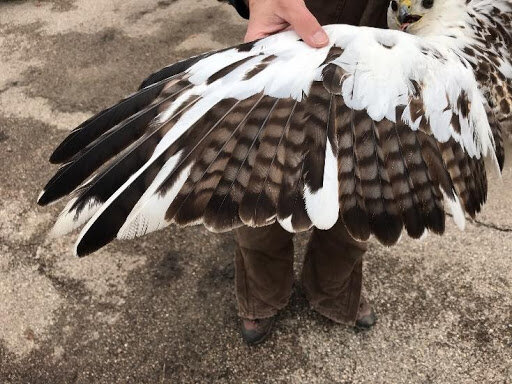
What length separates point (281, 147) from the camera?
150 centimetres

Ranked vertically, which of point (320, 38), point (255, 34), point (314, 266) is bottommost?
point (314, 266)

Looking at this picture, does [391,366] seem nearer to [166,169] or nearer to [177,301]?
[177,301]

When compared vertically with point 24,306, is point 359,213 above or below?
above

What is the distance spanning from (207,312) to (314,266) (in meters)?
0.56

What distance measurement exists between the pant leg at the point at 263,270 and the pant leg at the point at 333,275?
0.12 metres

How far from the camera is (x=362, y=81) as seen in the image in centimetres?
153

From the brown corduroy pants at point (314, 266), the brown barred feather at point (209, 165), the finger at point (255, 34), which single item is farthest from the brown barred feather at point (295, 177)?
the brown corduroy pants at point (314, 266)

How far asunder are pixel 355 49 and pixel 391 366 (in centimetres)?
146

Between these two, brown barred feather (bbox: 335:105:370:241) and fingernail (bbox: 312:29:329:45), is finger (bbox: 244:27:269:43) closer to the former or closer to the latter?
fingernail (bbox: 312:29:329:45)

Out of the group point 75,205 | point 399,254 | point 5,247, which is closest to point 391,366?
point 399,254

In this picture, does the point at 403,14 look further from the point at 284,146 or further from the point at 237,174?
the point at 237,174

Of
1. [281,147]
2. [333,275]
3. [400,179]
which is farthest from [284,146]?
[333,275]

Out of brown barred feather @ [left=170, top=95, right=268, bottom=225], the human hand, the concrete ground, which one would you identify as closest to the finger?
the human hand

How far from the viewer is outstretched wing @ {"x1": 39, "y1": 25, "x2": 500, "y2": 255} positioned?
145 cm
